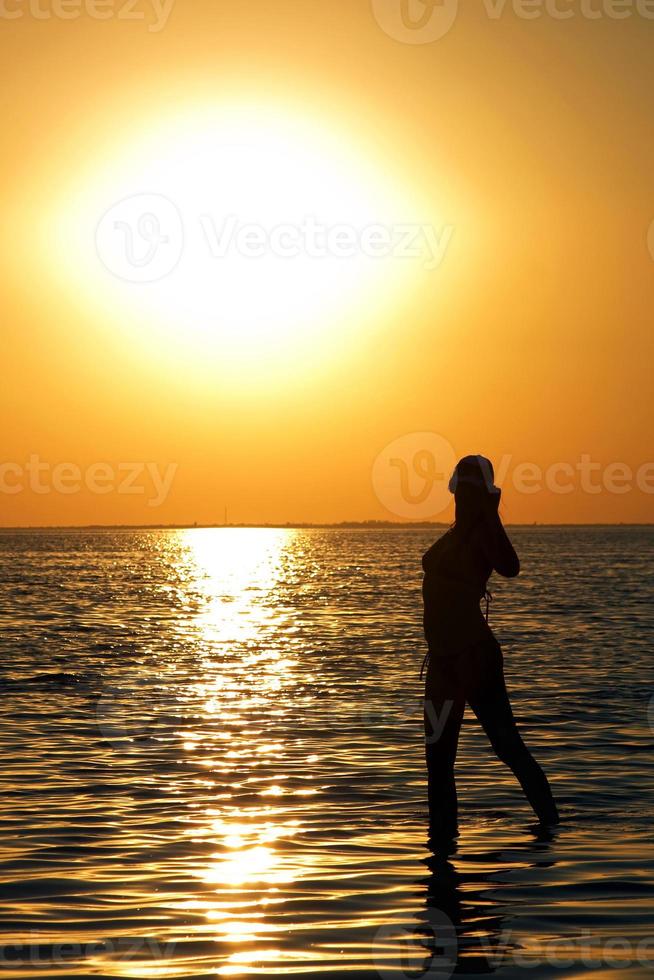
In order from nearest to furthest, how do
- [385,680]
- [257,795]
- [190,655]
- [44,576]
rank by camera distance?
[257,795]
[385,680]
[190,655]
[44,576]

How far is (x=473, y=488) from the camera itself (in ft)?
29.9

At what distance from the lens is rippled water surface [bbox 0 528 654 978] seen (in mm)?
6961

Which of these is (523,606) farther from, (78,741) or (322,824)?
(322,824)

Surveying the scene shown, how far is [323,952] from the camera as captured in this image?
6.86 metres

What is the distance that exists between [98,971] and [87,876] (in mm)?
2038

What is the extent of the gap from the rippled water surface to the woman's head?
7.36ft

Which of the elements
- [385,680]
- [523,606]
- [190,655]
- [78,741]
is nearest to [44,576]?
[523,606]

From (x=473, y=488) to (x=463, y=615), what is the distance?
0.84 metres

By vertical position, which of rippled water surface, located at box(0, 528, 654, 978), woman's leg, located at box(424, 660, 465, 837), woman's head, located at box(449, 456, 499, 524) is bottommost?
rippled water surface, located at box(0, 528, 654, 978)
